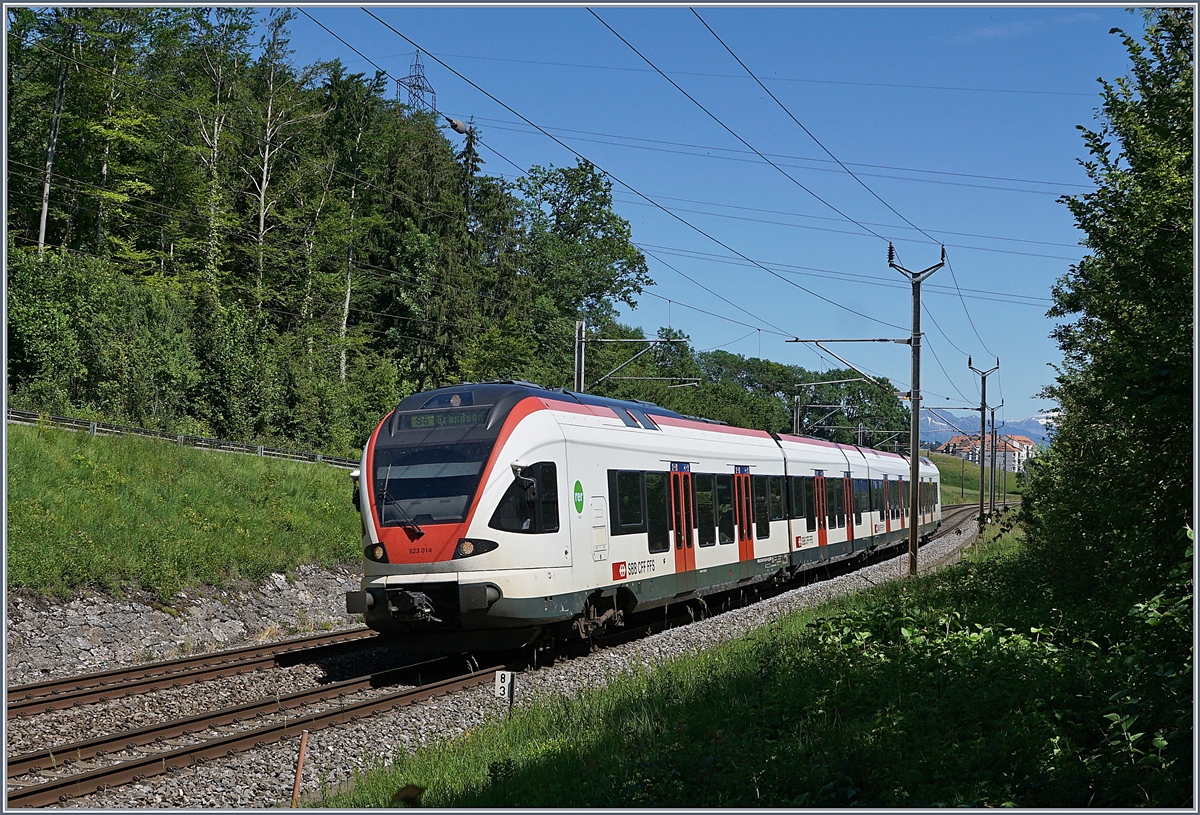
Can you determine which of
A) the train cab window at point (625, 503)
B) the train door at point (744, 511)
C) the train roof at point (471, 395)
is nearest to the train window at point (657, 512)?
the train cab window at point (625, 503)

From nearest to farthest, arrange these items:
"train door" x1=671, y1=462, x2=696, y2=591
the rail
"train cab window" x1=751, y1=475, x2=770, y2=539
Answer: "train door" x1=671, y1=462, x2=696, y2=591 → "train cab window" x1=751, y1=475, x2=770, y2=539 → the rail

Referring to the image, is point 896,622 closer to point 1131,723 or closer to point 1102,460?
point 1102,460

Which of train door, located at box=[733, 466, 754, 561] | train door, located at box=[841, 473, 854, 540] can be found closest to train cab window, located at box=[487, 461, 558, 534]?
train door, located at box=[733, 466, 754, 561]

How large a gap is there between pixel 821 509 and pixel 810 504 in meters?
1.14

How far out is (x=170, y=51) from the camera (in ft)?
149

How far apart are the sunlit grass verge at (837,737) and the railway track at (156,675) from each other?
14.2 ft

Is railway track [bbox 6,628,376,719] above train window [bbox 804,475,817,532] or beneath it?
beneath

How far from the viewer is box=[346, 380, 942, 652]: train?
12.6 metres

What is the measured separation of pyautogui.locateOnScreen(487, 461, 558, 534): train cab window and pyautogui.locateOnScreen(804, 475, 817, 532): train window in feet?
39.7

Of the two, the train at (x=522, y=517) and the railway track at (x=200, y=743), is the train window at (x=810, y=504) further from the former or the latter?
the railway track at (x=200, y=743)

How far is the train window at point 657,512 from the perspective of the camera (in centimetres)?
1592

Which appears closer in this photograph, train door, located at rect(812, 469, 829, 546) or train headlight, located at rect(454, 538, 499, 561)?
train headlight, located at rect(454, 538, 499, 561)

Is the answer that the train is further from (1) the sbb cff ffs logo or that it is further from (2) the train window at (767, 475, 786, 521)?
(2) the train window at (767, 475, 786, 521)

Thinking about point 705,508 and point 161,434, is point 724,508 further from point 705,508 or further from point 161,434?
point 161,434
